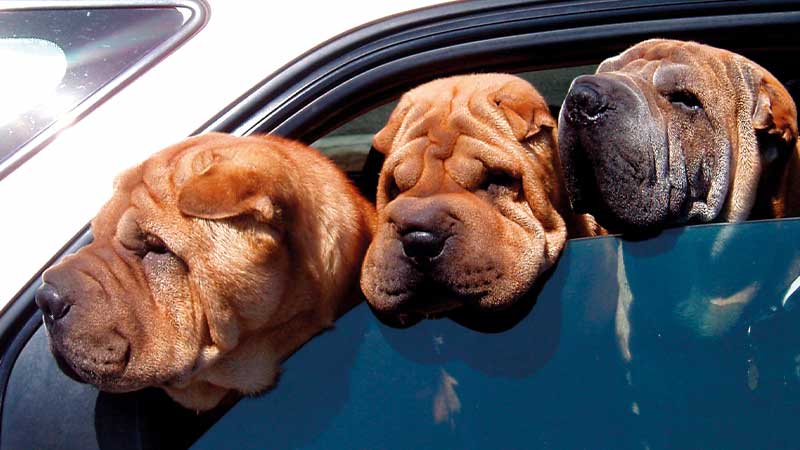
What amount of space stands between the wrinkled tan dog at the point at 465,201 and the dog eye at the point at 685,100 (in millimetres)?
308

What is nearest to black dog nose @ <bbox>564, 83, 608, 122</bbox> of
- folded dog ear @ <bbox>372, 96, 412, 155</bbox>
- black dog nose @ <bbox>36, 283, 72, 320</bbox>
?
folded dog ear @ <bbox>372, 96, 412, 155</bbox>

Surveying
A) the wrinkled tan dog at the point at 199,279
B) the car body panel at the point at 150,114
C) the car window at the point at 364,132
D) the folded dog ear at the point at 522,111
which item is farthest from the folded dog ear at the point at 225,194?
the car window at the point at 364,132

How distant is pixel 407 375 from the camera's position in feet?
5.45

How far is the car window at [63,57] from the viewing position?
207 cm

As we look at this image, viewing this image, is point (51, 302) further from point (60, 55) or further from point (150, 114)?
point (60, 55)

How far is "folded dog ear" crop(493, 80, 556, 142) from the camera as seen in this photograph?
2229mm

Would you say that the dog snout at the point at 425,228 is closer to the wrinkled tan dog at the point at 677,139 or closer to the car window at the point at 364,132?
the wrinkled tan dog at the point at 677,139

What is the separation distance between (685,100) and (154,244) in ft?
4.40

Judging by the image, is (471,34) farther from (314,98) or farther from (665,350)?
(665,350)

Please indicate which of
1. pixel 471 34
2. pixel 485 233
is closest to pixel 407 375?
pixel 485 233

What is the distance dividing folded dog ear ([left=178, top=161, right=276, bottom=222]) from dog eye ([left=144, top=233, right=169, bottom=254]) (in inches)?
3.0

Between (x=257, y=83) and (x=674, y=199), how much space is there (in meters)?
0.99

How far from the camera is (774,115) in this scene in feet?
7.68

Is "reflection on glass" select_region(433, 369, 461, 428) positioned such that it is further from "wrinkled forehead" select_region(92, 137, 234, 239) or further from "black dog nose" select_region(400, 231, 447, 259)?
"wrinkled forehead" select_region(92, 137, 234, 239)
